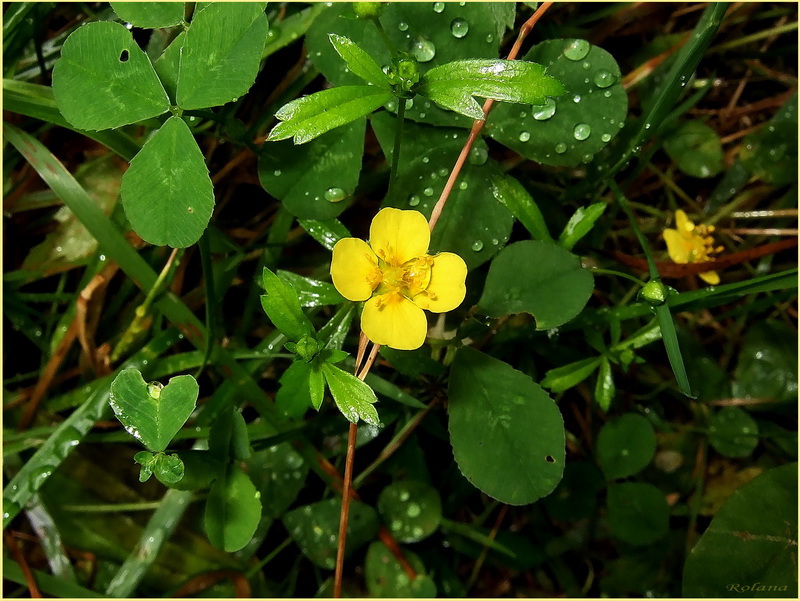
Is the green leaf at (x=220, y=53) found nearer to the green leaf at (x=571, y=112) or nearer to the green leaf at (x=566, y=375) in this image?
the green leaf at (x=571, y=112)

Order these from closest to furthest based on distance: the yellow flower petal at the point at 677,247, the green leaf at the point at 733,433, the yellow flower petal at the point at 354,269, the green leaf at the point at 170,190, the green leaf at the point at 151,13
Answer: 1. the yellow flower petal at the point at 354,269
2. the green leaf at the point at 170,190
3. the green leaf at the point at 151,13
4. the yellow flower petal at the point at 677,247
5. the green leaf at the point at 733,433

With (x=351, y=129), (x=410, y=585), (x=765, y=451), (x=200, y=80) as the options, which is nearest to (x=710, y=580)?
(x=765, y=451)

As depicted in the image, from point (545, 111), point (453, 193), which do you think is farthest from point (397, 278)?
point (545, 111)

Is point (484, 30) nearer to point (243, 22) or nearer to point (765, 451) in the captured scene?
point (243, 22)

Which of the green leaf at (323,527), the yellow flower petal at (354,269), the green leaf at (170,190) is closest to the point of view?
the yellow flower petal at (354,269)

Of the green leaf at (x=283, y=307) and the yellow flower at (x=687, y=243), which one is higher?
the green leaf at (x=283, y=307)

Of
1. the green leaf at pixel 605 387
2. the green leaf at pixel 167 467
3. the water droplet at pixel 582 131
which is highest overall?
the water droplet at pixel 582 131

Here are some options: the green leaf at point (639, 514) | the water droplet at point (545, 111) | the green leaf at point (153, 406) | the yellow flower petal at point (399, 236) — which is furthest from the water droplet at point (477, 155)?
the green leaf at point (639, 514)
